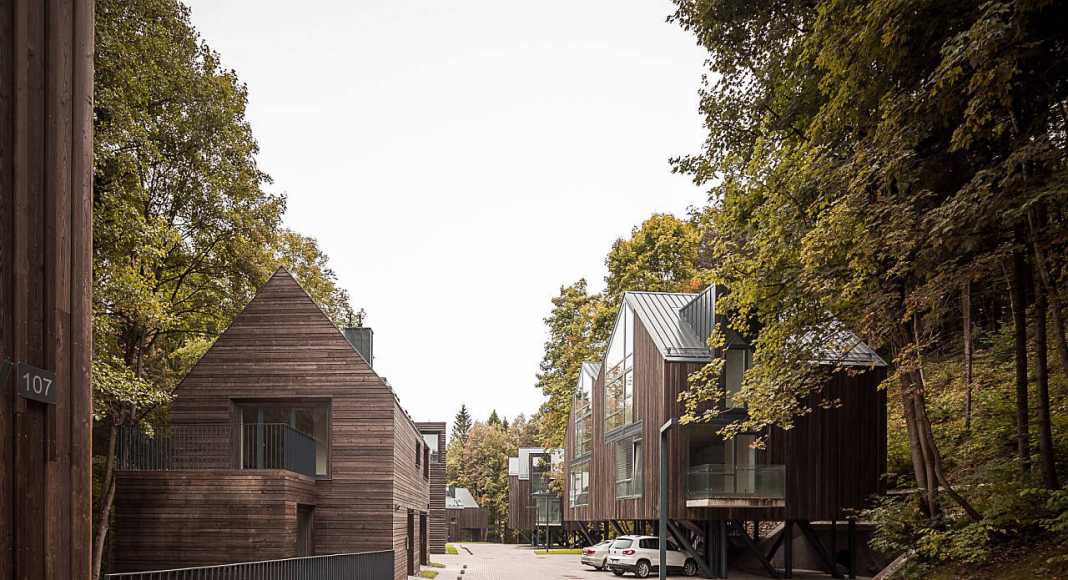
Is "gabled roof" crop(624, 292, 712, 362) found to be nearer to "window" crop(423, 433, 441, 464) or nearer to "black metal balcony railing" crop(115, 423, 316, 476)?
"black metal balcony railing" crop(115, 423, 316, 476)

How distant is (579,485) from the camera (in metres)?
37.6

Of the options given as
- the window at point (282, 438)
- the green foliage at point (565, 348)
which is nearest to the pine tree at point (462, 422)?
the green foliage at point (565, 348)

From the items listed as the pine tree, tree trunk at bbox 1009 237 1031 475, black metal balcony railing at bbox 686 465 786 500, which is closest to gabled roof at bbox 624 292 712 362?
black metal balcony railing at bbox 686 465 786 500

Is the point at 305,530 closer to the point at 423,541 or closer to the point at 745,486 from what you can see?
the point at 745,486

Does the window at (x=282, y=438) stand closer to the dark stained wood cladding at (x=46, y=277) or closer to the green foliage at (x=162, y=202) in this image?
the green foliage at (x=162, y=202)

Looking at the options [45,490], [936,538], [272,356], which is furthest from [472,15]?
[45,490]

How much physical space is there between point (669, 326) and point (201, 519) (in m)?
14.8

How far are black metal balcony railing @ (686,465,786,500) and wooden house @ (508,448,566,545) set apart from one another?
25.4m

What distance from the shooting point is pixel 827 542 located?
91.7ft

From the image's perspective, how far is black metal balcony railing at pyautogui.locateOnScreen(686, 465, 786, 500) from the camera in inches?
966

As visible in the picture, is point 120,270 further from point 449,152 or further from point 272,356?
point 449,152

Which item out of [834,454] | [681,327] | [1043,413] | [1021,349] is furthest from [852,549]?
[1043,413]

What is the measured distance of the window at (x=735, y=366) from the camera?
2545 centimetres

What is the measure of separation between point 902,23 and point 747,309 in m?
7.74
